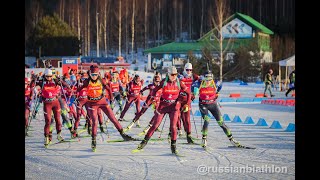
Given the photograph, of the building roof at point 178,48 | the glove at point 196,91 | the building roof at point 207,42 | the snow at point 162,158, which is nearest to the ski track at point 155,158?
the snow at point 162,158

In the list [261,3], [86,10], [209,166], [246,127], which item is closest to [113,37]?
[86,10]

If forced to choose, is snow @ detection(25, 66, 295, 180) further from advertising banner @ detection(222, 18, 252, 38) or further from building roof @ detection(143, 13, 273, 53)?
advertising banner @ detection(222, 18, 252, 38)

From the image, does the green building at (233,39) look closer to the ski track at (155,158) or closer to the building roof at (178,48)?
the building roof at (178,48)

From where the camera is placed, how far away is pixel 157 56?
56.0 metres

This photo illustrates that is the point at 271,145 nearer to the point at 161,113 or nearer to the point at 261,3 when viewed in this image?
the point at 161,113

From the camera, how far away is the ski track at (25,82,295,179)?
9.26 meters

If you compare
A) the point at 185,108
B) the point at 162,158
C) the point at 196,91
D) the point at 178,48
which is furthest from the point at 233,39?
the point at 162,158

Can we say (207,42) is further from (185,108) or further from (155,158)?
(155,158)

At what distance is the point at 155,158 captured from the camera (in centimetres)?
1100

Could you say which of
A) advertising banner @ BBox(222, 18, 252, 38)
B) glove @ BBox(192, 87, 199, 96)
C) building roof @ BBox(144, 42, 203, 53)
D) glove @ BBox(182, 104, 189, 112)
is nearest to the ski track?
glove @ BBox(182, 104, 189, 112)

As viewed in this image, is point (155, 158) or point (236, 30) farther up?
point (236, 30)

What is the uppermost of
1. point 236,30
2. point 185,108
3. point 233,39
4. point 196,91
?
point 236,30
